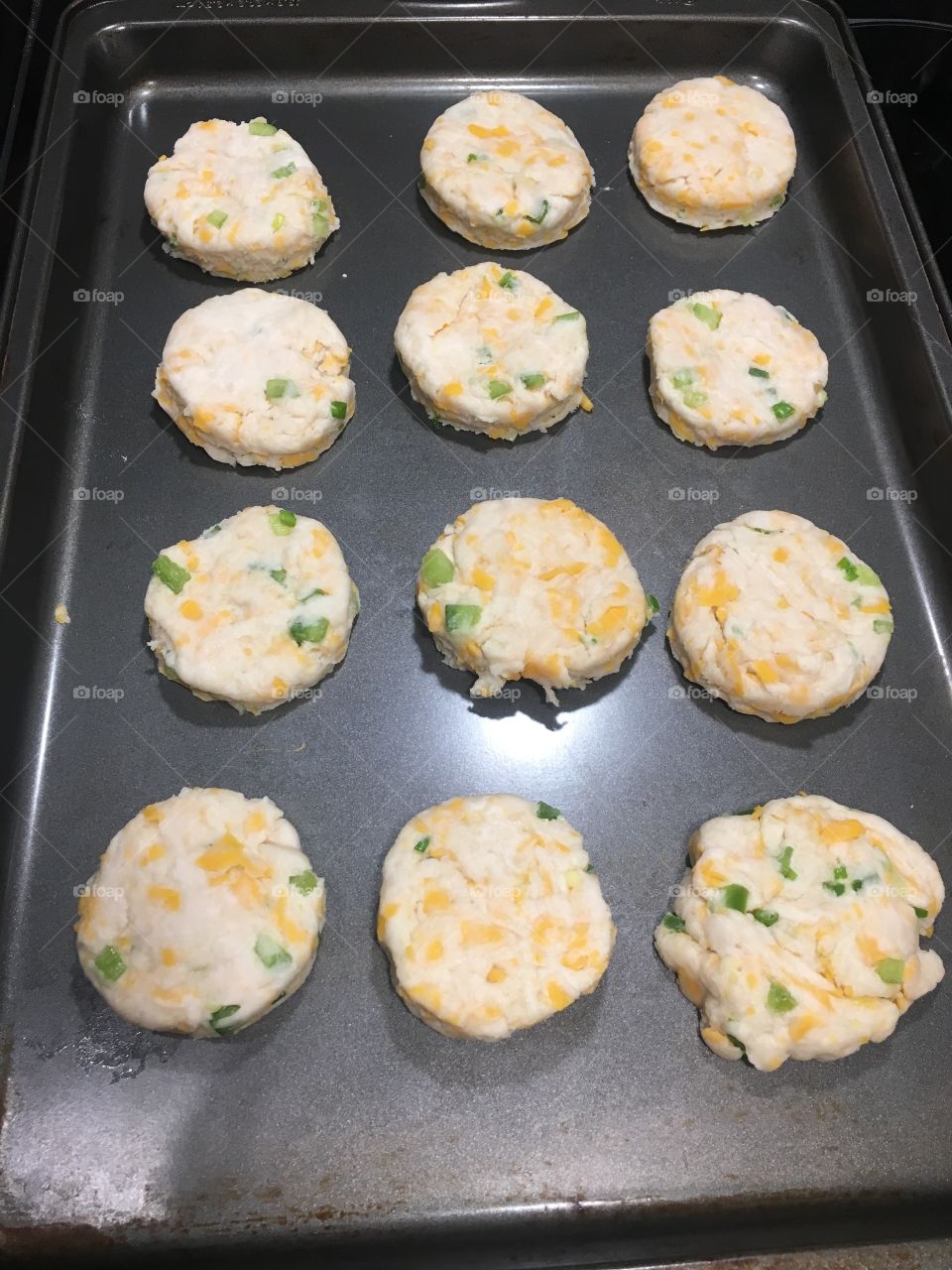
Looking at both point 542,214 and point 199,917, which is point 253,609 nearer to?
point 199,917

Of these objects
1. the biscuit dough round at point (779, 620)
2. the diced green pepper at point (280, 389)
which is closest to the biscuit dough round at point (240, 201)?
the diced green pepper at point (280, 389)

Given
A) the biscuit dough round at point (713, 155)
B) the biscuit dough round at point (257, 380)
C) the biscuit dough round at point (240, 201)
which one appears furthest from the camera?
the biscuit dough round at point (713, 155)

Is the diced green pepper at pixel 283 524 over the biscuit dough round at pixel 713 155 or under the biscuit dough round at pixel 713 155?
under

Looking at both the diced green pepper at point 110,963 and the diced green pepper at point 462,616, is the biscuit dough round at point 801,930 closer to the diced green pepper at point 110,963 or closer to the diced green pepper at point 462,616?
the diced green pepper at point 462,616

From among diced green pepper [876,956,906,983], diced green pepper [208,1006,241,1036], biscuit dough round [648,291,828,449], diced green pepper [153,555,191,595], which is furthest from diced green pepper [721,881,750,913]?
diced green pepper [153,555,191,595]

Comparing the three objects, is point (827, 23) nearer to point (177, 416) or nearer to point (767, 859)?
point (177, 416)

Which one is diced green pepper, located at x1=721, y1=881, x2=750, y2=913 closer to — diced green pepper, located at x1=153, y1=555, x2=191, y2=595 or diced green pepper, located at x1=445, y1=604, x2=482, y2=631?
diced green pepper, located at x1=445, y1=604, x2=482, y2=631

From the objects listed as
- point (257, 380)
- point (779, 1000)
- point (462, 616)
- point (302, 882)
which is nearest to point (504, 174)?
point (257, 380)
